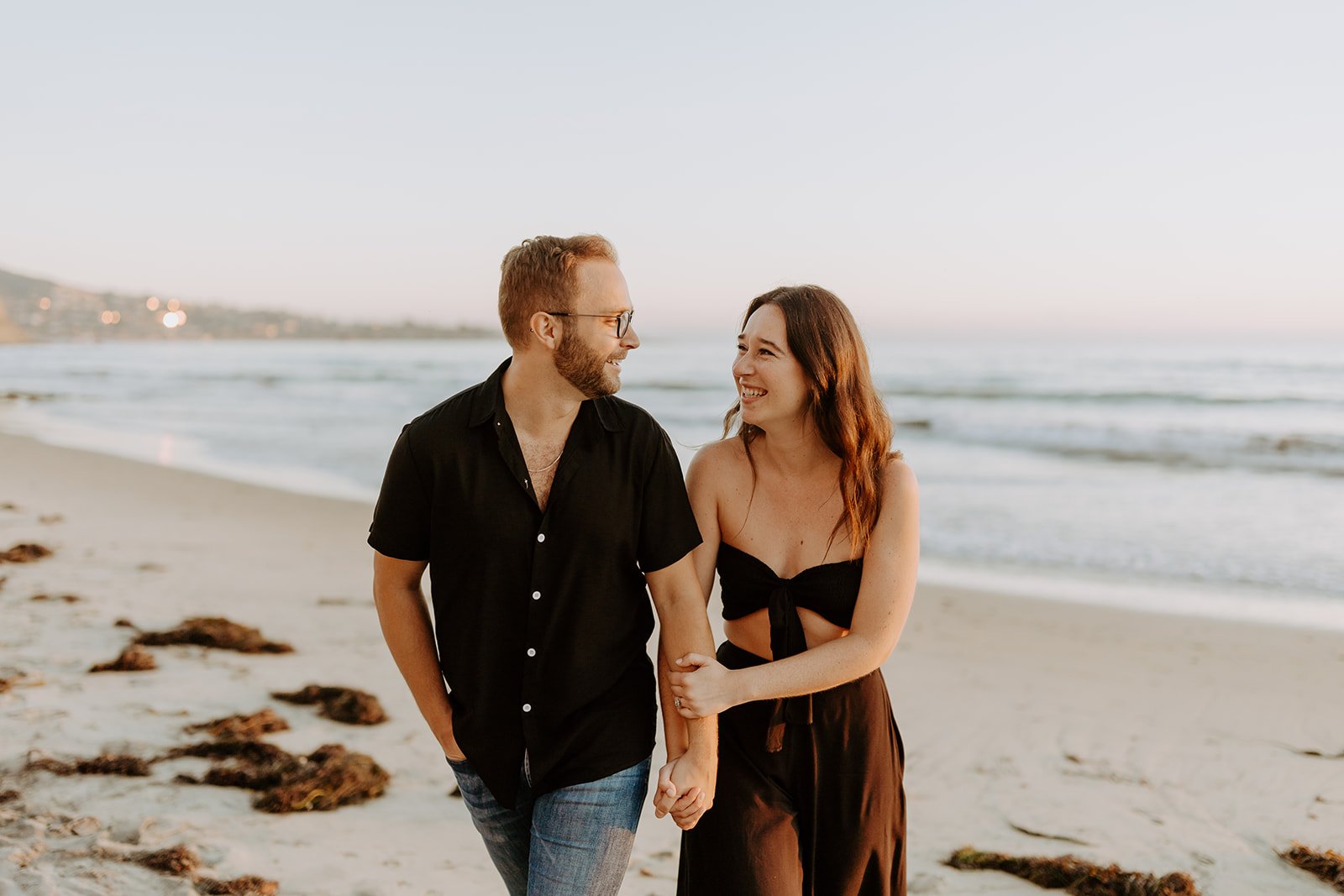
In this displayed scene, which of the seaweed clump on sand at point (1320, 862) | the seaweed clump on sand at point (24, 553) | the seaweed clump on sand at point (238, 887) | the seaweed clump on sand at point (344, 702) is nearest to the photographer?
the seaweed clump on sand at point (238, 887)

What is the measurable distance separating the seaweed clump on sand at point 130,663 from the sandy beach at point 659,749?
5 cm

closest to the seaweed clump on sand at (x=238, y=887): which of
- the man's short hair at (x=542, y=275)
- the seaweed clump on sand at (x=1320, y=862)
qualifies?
the man's short hair at (x=542, y=275)

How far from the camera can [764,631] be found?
2.89 m

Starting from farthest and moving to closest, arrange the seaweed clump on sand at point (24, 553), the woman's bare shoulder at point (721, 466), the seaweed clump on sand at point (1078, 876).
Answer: the seaweed clump on sand at point (24, 553) < the seaweed clump on sand at point (1078, 876) < the woman's bare shoulder at point (721, 466)

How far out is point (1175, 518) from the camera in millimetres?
12781

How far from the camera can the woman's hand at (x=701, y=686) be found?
97.9 inches

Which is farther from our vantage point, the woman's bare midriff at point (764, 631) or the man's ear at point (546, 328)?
the woman's bare midriff at point (764, 631)

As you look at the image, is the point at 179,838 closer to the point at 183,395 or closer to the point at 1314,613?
the point at 1314,613

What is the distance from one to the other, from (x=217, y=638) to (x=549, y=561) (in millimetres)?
5093

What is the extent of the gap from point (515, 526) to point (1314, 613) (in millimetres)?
8483

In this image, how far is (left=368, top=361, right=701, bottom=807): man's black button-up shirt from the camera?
94.7 inches

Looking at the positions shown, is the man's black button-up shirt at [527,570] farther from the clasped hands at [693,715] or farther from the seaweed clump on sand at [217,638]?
the seaweed clump on sand at [217,638]

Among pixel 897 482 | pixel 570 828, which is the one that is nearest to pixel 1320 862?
pixel 897 482

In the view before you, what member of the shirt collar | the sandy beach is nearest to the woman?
the shirt collar
